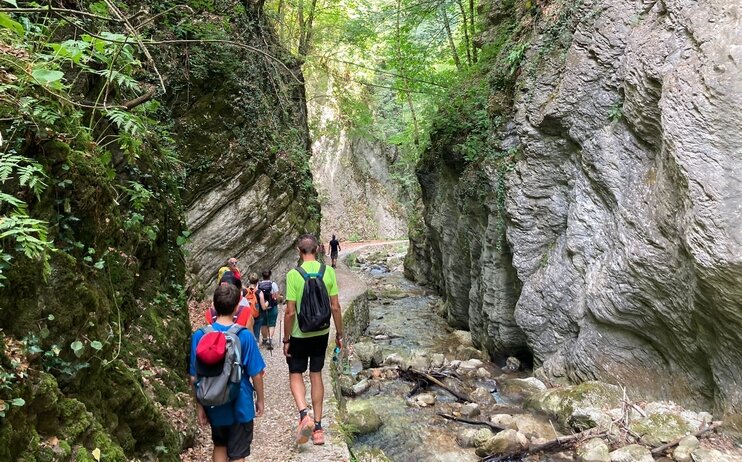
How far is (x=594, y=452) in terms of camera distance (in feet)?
19.4

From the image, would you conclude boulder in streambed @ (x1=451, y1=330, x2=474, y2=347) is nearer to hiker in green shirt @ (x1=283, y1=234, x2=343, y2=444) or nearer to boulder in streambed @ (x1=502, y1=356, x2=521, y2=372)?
boulder in streambed @ (x1=502, y1=356, x2=521, y2=372)

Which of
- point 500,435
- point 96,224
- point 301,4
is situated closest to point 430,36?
point 301,4

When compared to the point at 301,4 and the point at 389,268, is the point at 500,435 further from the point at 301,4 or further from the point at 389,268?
the point at 389,268

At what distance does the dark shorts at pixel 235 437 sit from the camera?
3.38 meters

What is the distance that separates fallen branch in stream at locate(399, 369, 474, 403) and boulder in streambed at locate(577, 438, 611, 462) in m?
2.59

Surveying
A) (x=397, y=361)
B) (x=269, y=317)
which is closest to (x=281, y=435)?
(x=269, y=317)

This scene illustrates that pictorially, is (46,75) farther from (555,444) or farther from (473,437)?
(555,444)

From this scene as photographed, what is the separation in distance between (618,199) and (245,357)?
6.73 meters

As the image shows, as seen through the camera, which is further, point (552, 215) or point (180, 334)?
point (552, 215)

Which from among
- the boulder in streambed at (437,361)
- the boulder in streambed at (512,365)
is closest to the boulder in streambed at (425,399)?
the boulder in streambed at (437,361)

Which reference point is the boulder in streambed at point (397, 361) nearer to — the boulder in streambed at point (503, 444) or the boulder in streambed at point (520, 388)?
the boulder in streambed at point (520, 388)

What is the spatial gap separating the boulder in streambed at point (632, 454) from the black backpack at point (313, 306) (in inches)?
166

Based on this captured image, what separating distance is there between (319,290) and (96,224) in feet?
6.44

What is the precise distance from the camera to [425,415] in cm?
806
